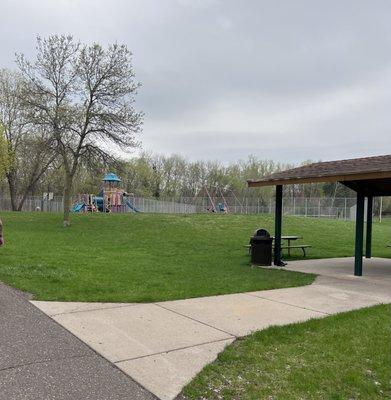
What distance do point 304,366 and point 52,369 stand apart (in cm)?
248

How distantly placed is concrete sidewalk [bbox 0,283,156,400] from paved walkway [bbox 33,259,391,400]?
0.53 ft

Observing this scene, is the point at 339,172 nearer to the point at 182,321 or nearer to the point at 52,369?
the point at 182,321

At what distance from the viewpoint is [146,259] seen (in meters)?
13.9

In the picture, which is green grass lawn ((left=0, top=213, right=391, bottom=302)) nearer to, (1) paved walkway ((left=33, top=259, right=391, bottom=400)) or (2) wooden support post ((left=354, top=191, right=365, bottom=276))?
(1) paved walkway ((left=33, top=259, right=391, bottom=400))

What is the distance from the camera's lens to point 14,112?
45.0m

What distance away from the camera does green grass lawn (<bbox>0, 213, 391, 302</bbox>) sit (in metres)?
8.89

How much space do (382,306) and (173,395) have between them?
16.3ft

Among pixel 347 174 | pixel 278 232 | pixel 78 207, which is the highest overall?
pixel 347 174

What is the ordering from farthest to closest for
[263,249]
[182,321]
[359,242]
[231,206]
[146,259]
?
[231,206], [146,259], [263,249], [359,242], [182,321]

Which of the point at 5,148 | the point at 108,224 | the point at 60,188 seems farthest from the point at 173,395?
the point at 60,188

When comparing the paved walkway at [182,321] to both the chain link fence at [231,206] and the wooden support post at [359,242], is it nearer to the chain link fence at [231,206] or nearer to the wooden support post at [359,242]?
the wooden support post at [359,242]

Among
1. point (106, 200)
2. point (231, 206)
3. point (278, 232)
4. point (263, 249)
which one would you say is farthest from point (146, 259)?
point (231, 206)

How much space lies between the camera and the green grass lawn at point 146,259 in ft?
29.2

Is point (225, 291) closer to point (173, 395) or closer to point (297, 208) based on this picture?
point (173, 395)
